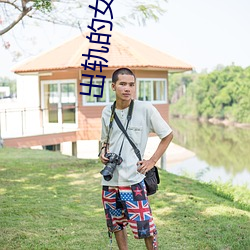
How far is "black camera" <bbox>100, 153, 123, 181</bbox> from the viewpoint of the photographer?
3.15 m

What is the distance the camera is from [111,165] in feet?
10.4

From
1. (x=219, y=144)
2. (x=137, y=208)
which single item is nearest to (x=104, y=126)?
(x=137, y=208)

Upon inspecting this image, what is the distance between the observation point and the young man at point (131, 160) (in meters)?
3.18

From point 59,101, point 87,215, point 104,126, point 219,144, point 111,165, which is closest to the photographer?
point 111,165

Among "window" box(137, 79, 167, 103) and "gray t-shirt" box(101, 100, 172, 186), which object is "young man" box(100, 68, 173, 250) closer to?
"gray t-shirt" box(101, 100, 172, 186)

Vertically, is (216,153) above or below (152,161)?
below

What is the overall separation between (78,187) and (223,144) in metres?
27.4

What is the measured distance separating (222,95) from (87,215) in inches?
1806

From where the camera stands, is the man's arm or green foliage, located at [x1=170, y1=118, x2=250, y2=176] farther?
green foliage, located at [x1=170, y1=118, x2=250, y2=176]

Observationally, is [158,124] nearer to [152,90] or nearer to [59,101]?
[152,90]

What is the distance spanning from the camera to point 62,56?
1817cm

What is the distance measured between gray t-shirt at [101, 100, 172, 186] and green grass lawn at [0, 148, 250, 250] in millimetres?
1279

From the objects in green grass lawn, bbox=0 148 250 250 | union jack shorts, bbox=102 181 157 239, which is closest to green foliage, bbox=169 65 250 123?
green grass lawn, bbox=0 148 250 250

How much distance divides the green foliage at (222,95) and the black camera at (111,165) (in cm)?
4469
